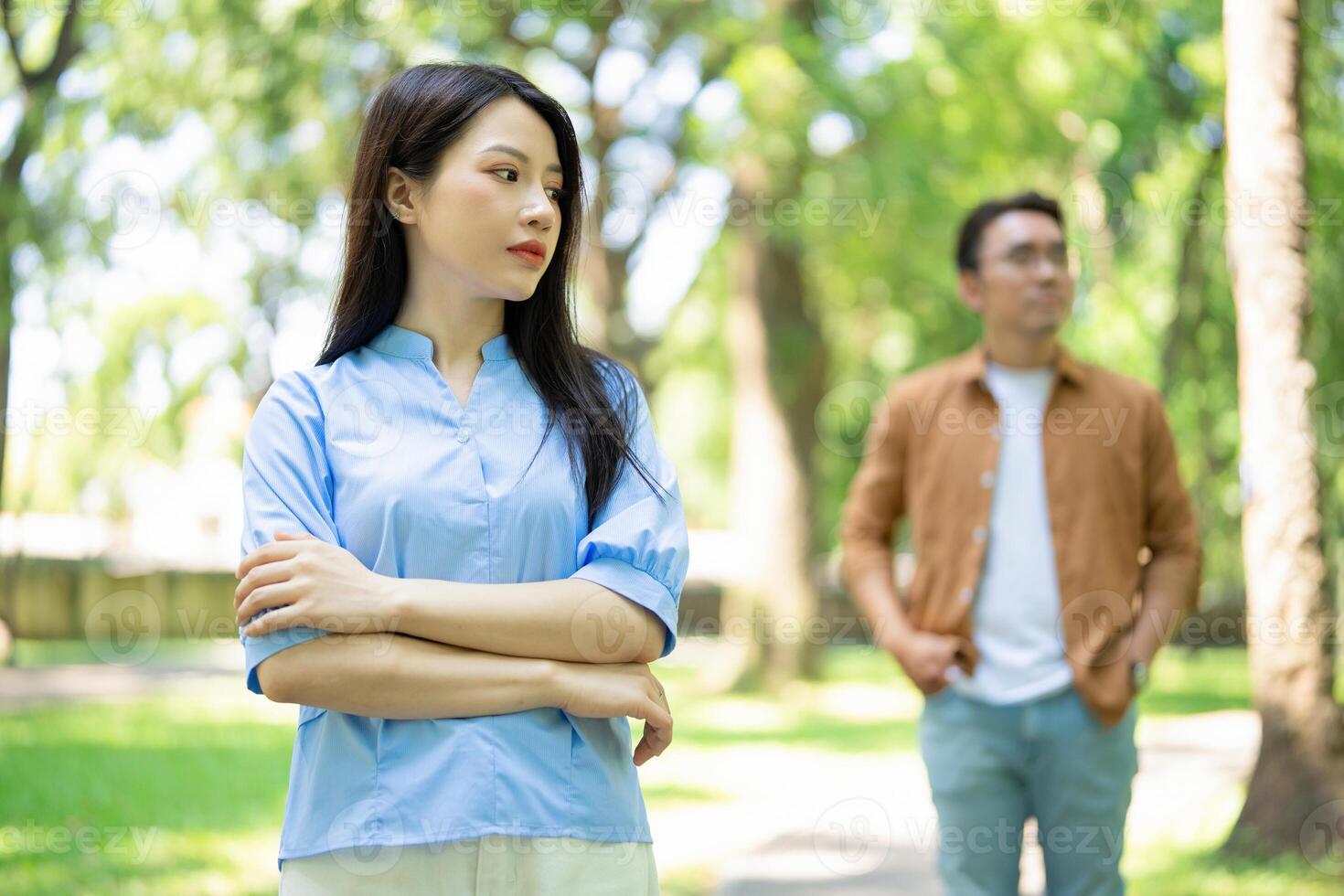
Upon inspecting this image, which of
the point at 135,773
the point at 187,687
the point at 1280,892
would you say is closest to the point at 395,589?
the point at 1280,892

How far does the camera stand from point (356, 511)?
204 cm

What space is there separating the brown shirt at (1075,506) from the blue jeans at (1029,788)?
9 cm

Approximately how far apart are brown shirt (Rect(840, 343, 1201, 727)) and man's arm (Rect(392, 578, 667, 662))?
5.16ft

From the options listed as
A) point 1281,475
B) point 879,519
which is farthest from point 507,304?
point 1281,475

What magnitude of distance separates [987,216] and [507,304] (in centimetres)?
185

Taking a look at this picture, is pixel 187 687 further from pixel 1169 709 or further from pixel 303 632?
pixel 303 632

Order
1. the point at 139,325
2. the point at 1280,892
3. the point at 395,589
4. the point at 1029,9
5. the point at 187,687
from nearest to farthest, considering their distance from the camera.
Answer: the point at 395,589 < the point at 1280,892 < the point at 1029,9 < the point at 139,325 < the point at 187,687

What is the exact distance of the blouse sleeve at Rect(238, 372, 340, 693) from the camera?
200cm

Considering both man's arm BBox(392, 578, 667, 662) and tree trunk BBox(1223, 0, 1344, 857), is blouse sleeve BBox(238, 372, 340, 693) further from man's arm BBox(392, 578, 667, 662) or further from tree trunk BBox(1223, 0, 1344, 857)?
tree trunk BBox(1223, 0, 1344, 857)

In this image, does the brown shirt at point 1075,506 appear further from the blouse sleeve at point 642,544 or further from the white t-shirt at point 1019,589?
the blouse sleeve at point 642,544

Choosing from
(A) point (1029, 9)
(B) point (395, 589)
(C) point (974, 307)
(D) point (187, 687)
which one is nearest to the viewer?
(B) point (395, 589)

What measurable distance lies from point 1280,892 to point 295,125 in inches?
385

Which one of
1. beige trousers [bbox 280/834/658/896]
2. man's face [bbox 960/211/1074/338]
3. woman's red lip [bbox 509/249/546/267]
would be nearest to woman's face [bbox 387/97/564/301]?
woman's red lip [bbox 509/249/546/267]

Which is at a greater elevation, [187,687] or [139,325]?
[139,325]
